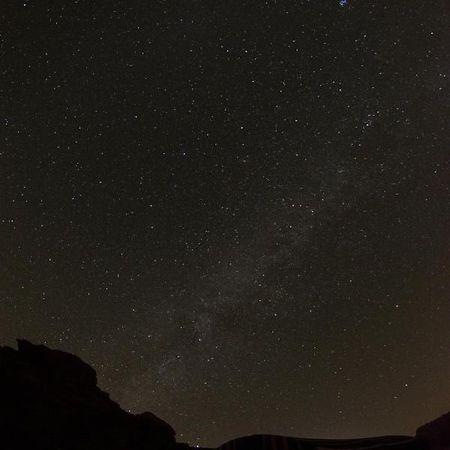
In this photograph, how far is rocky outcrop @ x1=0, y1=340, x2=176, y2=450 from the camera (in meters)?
5.48

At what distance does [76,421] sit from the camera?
6.01 metres

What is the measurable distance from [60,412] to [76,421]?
26 centimetres

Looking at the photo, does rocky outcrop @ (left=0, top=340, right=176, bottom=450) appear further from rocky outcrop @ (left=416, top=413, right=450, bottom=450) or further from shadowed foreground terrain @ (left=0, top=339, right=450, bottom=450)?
rocky outcrop @ (left=416, top=413, right=450, bottom=450)

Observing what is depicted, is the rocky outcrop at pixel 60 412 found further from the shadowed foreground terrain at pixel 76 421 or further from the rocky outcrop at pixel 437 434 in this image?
the rocky outcrop at pixel 437 434

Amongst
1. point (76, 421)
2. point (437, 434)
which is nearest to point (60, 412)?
point (76, 421)

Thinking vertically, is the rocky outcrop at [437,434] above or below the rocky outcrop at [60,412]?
below

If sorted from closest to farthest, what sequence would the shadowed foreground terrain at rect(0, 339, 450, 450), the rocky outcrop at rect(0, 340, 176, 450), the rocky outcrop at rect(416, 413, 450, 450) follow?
1. the rocky outcrop at rect(416, 413, 450, 450)
2. the shadowed foreground terrain at rect(0, 339, 450, 450)
3. the rocky outcrop at rect(0, 340, 176, 450)

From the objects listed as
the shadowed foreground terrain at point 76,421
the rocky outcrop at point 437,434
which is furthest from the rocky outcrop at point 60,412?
the rocky outcrop at point 437,434

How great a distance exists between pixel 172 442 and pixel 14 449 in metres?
2.28

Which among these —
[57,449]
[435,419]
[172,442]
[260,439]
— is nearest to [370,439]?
[435,419]

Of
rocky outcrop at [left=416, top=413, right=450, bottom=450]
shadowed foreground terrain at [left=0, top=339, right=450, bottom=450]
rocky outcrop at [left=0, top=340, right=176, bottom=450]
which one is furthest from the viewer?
rocky outcrop at [left=0, top=340, right=176, bottom=450]

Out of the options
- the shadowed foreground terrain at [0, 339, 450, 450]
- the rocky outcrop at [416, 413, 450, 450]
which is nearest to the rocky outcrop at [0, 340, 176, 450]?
the shadowed foreground terrain at [0, 339, 450, 450]

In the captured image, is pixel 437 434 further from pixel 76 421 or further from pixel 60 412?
pixel 60 412

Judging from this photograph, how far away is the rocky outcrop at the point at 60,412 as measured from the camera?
18.0 ft
